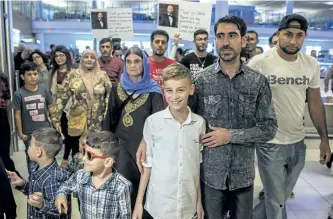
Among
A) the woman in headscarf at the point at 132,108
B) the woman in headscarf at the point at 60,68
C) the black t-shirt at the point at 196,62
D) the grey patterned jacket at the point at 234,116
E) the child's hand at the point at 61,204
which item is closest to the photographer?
the child's hand at the point at 61,204

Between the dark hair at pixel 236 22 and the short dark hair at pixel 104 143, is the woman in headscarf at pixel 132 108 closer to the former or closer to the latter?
the short dark hair at pixel 104 143

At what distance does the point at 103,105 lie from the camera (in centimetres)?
337

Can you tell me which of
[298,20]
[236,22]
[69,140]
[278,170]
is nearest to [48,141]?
[236,22]

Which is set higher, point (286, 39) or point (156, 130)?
point (286, 39)

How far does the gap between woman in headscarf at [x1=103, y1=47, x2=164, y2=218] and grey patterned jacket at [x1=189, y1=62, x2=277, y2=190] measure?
0.50 meters

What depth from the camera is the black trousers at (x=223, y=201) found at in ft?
6.22

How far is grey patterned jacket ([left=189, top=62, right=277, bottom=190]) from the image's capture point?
1.85 metres

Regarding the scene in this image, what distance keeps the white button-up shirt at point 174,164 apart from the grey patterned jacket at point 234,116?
88 millimetres

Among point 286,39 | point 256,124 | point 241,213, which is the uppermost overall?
point 286,39

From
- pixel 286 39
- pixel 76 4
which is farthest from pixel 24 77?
pixel 76 4

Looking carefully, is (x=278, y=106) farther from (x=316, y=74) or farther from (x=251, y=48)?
(x=251, y=48)

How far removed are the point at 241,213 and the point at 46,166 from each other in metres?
1.07

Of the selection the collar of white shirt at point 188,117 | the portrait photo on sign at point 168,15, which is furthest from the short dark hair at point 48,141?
the portrait photo on sign at point 168,15

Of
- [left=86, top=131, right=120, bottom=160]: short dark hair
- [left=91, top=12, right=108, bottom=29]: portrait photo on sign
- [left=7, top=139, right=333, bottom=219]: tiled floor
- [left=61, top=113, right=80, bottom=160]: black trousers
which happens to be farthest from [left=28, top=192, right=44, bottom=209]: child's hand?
[left=91, top=12, right=108, bottom=29]: portrait photo on sign
